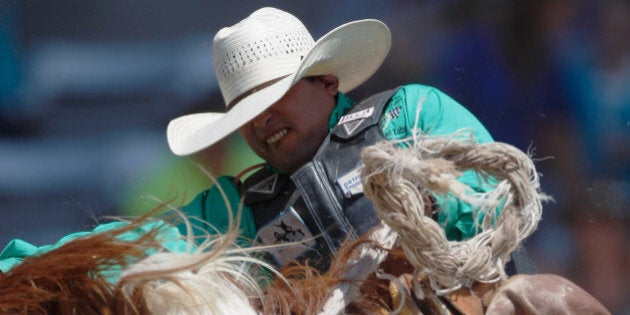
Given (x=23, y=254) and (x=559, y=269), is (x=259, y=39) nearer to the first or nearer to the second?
(x=23, y=254)

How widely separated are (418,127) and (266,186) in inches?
13.3

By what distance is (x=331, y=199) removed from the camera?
154 cm

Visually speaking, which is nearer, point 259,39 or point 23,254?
point 23,254

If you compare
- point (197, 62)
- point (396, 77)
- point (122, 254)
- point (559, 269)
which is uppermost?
point (122, 254)

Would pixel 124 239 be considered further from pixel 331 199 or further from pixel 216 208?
pixel 216 208

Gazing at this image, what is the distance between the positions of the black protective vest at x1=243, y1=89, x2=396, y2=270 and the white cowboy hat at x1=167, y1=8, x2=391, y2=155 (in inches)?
5.5

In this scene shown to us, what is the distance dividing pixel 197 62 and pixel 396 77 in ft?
1.79

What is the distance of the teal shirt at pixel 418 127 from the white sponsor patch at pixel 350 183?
0.29ft

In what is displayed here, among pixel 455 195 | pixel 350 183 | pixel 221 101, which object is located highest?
pixel 455 195

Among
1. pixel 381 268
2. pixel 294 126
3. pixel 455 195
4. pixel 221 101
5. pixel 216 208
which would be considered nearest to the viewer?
pixel 455 195

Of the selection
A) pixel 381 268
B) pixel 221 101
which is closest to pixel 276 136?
pixel 381 268

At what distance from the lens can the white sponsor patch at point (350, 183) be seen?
4.93 ft

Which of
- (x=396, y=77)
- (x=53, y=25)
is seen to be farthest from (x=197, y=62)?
(x=396, y=77)

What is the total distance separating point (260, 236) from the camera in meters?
1.62
